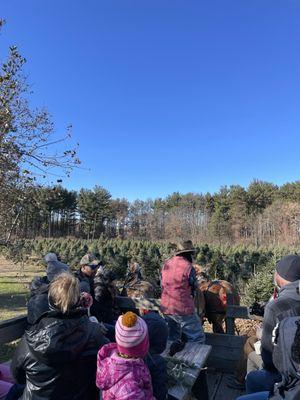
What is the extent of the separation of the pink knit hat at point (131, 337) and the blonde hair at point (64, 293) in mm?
364

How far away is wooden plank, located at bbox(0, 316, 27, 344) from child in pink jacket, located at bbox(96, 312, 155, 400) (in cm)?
116

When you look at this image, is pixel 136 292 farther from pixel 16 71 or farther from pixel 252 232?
pixel 252 232

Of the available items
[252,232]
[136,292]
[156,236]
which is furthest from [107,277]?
[156,236]

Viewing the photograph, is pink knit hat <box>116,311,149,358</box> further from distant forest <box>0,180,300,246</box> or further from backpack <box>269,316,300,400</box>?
distant forest <box>0,180,300,246</box>

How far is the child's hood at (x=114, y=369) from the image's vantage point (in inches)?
87.8

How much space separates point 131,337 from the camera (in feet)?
7.33

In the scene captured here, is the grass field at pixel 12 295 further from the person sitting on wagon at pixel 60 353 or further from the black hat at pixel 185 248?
the person sitting on wagon at pixel 60 353

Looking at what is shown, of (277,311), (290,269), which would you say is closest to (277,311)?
(277,311)

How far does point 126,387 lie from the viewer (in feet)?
7.22

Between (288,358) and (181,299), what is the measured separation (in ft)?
8.65

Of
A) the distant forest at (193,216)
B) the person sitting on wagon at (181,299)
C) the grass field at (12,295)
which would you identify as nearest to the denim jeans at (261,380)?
the person sitting on wagon at (181,299)

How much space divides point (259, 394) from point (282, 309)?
0.62 m

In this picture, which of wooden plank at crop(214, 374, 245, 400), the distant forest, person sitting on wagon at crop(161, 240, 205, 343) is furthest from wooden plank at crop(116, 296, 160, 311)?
the distant forest

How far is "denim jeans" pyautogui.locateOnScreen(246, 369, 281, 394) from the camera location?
116 inches
